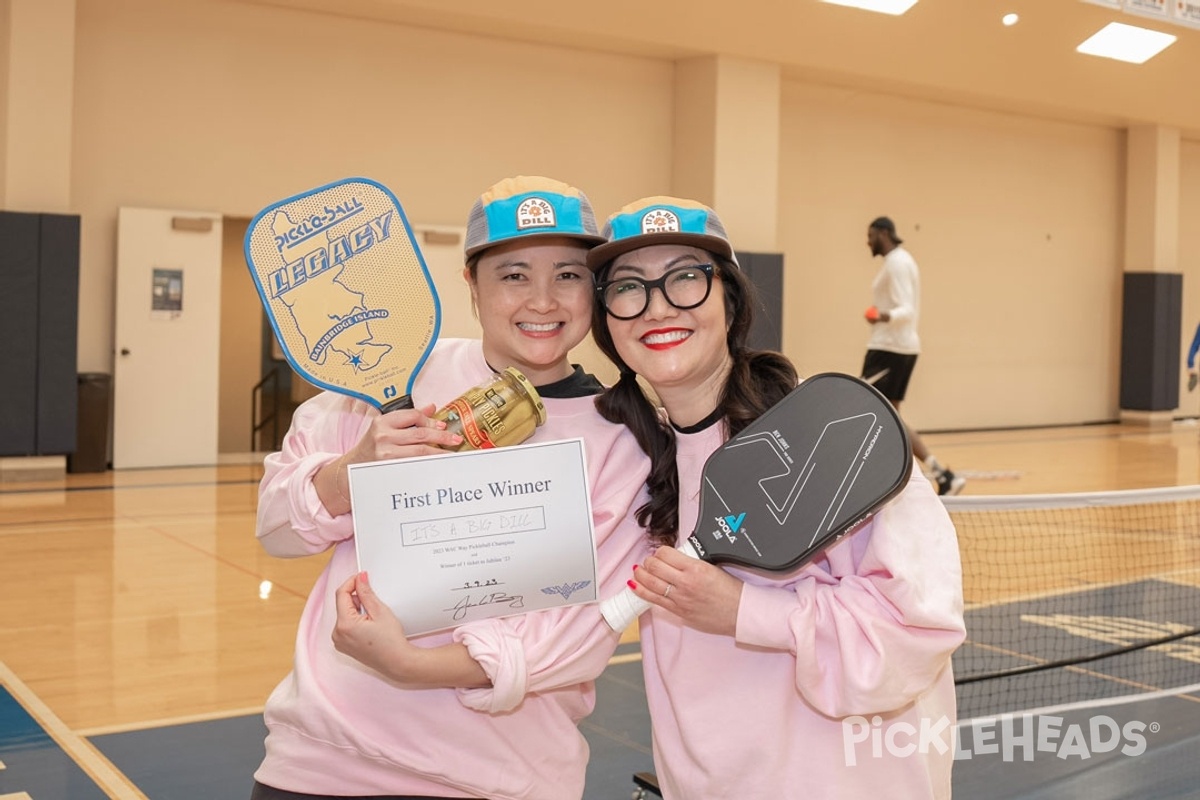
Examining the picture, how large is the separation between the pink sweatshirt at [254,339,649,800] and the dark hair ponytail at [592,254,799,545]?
1.6 inches

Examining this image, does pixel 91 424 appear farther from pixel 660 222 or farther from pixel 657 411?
pixel 660 222

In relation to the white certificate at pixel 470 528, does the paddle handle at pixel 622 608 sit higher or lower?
lower

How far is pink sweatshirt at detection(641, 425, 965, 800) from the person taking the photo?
191cm

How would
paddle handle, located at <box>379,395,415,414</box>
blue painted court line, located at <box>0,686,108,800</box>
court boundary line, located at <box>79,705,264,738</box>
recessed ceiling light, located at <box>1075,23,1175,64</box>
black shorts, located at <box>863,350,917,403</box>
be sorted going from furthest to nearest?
1. recessed ceiling light, located at <box>1075,23,1175,64</box>
2. black shorts, located at <box>863,350,917,403</box>
3. court boundary line, located at <box>79,705,264,738</box>
4. blue painted court line, located at <box>0,686,108,800</box>
5. paddle handle, located at <box>379,395,415,414</box>

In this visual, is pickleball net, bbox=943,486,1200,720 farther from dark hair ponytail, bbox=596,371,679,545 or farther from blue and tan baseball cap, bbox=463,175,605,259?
blue and tan baseball cap, bbox=463,175,605,259

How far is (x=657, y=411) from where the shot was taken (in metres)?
2.26

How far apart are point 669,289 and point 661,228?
0.10 meters

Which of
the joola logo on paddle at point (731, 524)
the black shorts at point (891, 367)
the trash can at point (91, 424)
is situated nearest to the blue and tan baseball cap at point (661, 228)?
the joola logo on paddle at point (731, 524)

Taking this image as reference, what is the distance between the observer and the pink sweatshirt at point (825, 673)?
1.91 metres

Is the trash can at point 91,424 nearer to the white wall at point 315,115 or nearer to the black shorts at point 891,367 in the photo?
the white wall at point 315,115

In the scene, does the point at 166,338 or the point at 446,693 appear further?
the point at 166,338

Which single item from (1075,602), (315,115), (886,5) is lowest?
(1075,602)

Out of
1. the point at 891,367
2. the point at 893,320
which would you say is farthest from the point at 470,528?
the point at 891,367

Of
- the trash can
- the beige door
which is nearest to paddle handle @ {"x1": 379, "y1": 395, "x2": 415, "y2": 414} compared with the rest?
the trash can
